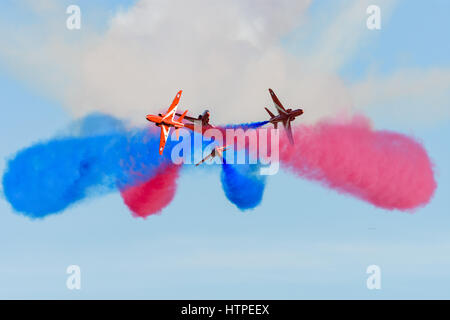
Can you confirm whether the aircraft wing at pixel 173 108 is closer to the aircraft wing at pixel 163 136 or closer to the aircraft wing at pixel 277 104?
the aircraft wing at pixel 163 136

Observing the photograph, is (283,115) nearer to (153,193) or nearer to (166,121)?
(166,121)

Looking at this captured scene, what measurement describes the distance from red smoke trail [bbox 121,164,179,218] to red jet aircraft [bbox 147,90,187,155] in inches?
304

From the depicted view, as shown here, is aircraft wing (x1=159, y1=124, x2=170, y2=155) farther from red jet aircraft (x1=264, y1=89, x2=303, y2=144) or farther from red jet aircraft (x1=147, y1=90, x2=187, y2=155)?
red jet aircraft (x1=264, y1=89, x2=303, y2=144)


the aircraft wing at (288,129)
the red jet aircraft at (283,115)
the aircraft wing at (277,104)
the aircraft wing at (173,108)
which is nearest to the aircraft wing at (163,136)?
the aircraft wing at (173,108)

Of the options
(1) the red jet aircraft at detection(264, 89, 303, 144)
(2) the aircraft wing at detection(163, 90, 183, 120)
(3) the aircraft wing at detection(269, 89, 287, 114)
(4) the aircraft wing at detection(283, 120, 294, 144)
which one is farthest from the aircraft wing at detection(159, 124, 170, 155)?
(4) the aircraft wing at detection(283, 120, 294, 144)

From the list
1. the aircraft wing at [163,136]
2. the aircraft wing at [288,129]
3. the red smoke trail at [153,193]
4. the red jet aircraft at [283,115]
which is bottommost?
the red smoke trail at [153,193]

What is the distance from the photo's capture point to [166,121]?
104 m

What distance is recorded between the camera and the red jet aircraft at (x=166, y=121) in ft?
338

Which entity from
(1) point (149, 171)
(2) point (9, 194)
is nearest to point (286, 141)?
(1) point (149, 171)

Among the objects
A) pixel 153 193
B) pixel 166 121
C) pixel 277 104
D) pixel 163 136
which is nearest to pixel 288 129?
pixel 277 104

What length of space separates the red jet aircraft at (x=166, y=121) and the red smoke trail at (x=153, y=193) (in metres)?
7.73

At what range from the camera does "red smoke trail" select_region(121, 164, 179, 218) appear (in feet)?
360

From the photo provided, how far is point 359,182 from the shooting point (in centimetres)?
11269
